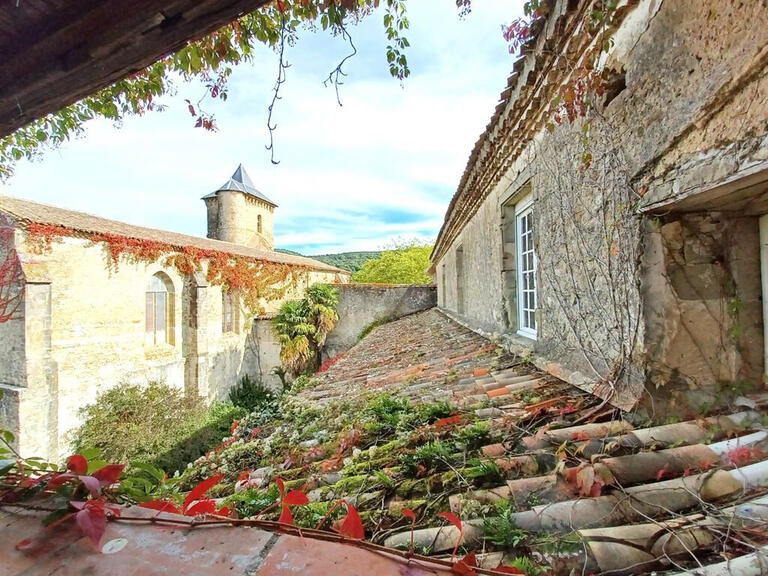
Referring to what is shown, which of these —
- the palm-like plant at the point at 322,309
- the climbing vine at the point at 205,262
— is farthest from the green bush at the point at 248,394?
the climbing vine at the point at 205,262

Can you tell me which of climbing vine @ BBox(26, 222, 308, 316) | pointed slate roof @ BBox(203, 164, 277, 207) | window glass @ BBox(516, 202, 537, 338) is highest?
pointed slate roof @ BBox(203, 164, 277, 207)

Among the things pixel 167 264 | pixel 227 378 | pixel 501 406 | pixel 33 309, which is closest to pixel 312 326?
pixel 227 378

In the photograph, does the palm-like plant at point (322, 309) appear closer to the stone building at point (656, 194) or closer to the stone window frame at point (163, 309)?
the stone window frame at point (163, 309)

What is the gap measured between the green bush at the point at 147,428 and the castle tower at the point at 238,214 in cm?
1795

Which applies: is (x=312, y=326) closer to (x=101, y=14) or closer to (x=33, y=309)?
(x=33, y=309)

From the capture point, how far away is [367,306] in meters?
16.6

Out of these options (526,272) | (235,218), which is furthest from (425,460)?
(235,218)

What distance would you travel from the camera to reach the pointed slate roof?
28578mm

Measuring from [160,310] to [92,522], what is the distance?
14659 mm

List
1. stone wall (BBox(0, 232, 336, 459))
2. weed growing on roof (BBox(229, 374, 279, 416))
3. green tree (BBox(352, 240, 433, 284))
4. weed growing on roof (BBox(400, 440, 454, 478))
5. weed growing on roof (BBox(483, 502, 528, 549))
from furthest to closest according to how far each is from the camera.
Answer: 1. green tree (BBox(352, 240, 433, 284))
2. weed growing on roof (BBox(229, 374, 279, 416))
3. stone wall (BBox(0, 232, 336, 459))
4. weed growing on roof (BBox(400, 440, 454, 478))
5. weed growing on roof (BBox(483, 502, 528, 549))

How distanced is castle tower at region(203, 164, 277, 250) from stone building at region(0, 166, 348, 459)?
505 inches

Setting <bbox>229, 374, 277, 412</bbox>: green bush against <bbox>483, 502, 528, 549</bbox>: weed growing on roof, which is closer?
<bbox>483, 502, 528, 549</bbox>: weed growing on roof

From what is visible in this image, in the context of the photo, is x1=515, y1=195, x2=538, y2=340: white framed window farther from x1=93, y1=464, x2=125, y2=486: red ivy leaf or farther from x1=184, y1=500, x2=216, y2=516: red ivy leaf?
x1=93, y1=464, x2=125, y2=486: red ivy leaf

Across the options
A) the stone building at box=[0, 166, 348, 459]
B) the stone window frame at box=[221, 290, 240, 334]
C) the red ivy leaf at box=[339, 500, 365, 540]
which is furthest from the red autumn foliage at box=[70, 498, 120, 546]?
the stone window frame at box=[221, 290, 240, 334]
